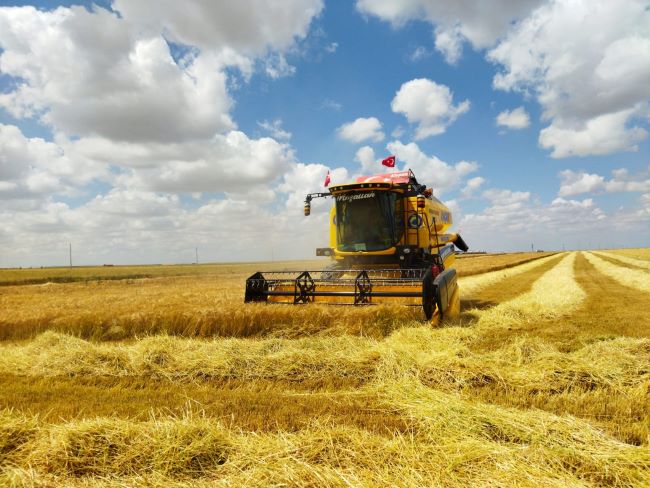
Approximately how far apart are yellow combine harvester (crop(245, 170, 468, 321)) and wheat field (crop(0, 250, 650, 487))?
0.89m

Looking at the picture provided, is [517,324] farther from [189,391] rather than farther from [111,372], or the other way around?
[111,372]

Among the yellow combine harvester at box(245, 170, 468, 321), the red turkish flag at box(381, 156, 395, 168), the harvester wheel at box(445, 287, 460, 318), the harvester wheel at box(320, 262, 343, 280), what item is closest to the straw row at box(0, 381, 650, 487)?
the harvester wheel at box(445, 287, 460, 318)

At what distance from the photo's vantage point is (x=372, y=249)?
9617 millimetres

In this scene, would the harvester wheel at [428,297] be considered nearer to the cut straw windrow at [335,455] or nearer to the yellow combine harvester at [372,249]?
the yellow combine harvester at [372,249]

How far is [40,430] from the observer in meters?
3.15

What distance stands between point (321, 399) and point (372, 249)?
229 inches

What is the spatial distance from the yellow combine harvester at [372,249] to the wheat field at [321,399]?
0.89 m

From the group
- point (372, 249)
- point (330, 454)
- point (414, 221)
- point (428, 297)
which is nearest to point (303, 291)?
point (372, 249)

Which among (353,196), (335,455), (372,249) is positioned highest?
(353,196)

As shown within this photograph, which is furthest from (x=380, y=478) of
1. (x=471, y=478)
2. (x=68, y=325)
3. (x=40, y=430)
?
(x=68, y=325)

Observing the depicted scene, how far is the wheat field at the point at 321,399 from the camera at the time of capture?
2592 mm

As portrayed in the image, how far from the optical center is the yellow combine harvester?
819 cm

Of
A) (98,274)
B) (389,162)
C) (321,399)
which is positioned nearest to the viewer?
(321,399)

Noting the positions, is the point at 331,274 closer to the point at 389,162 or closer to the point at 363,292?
the point at 363,292
